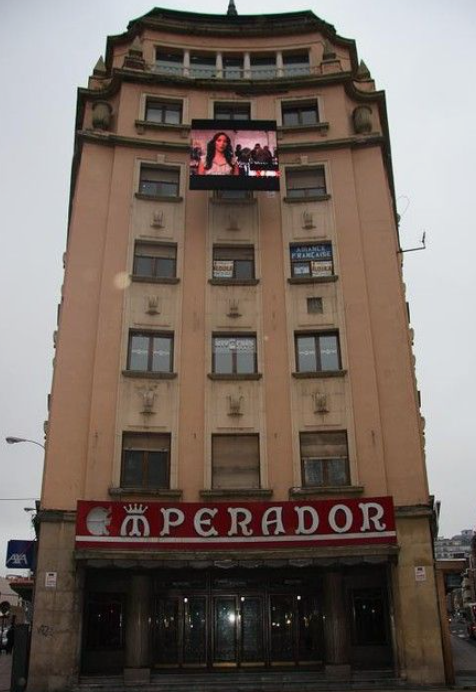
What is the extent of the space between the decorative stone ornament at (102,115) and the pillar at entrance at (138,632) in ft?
64.3

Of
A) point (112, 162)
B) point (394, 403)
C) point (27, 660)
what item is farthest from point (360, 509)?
point (112, 162)

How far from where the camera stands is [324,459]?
2294 centimetres

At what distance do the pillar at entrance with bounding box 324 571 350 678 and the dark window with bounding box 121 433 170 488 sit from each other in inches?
265

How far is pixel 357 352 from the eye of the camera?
24.2 m

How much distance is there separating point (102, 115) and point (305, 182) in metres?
9.83

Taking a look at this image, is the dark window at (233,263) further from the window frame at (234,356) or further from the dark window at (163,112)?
the dark window at (163,112)

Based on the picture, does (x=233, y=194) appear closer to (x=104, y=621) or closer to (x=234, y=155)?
(x=234, y=155)

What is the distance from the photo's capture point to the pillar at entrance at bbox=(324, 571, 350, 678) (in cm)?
2059

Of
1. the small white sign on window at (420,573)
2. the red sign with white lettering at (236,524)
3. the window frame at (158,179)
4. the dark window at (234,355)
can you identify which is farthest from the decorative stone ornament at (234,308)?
the small white sign on window at (420,573)

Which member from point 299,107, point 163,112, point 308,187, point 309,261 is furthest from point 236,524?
point 299,107

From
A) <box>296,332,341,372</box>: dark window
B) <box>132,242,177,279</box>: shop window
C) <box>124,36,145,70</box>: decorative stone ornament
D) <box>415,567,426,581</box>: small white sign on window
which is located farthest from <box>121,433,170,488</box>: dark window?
<box>124,36,145,70</box>: decorative stone ornament

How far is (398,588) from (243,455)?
6912 millimetres

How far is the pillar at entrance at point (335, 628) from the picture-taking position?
811 inches

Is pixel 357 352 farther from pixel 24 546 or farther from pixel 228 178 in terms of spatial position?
pixel 24 546
